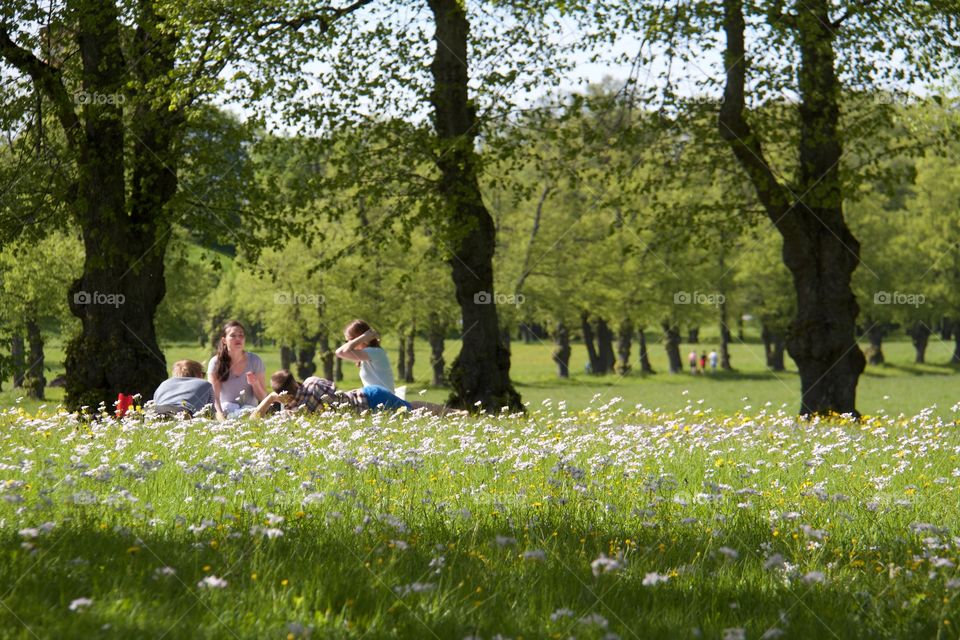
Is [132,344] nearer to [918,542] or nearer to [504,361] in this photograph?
[504,361]

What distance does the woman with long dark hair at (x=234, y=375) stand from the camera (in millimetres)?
14407

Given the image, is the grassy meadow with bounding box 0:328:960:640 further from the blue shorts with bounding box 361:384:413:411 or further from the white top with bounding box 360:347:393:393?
the white top with bounding box 360:347:393:393

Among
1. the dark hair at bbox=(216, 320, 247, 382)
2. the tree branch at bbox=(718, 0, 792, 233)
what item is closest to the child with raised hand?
the dark hair at bbox=(216, 320, 247, 382)

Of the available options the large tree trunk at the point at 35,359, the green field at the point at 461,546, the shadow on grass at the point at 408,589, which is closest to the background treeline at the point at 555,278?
the large tree trunk at the point at 35,359

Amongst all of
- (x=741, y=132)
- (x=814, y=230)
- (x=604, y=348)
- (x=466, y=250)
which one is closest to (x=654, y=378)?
(x=604, y=348)

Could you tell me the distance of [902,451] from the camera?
33.0ft

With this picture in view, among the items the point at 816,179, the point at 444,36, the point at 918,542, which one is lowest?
the point at 918,542

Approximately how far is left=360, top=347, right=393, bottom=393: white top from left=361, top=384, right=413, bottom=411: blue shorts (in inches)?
5.9

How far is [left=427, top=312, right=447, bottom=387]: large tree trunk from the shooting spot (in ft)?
176

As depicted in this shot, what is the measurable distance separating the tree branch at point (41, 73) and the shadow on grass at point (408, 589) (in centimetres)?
1268

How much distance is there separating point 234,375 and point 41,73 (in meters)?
6.20

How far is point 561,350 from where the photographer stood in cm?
6050

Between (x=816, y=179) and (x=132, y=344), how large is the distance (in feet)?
40.4

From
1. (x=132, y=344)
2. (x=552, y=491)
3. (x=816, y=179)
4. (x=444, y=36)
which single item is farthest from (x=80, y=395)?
(x=816, y=179)
